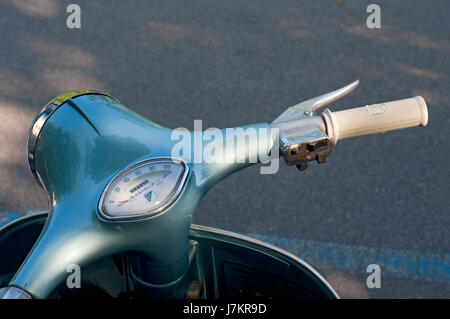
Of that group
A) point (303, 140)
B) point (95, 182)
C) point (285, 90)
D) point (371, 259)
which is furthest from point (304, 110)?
point (285, 90)

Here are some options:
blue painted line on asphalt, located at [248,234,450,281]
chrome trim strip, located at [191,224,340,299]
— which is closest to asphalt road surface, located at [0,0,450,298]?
blue painted line on asphalt, located at [248,234,450,281]

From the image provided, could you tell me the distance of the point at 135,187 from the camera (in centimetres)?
96

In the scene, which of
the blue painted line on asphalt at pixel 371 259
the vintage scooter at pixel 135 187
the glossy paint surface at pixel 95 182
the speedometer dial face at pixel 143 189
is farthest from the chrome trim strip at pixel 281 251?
the blue painted line on asphalt at pixel 371 259

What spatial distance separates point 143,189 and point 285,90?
2680mm

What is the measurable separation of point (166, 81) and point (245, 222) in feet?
4.41

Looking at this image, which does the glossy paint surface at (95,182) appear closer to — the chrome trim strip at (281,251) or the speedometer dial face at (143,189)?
the speedometer dial face at (143,189)

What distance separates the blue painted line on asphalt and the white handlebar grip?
66.4 inches

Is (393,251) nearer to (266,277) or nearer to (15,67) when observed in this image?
(266,277)

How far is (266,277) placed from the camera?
122 cm

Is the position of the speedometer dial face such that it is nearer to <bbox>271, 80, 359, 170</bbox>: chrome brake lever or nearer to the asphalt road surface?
<bbox>271, 80, 359, 170</bbox>: chrome brake lever

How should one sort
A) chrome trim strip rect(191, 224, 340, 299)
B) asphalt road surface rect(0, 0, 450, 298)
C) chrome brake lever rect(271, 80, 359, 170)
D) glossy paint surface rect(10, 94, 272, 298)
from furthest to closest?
asphalt road surface rect(0, 0, 450, 298), chrome trim strip rect(191, 224, 340, 299), chrome brake lever rect(271, 80, 359, 170), glossy paint surface rect(10, 94, 272, 298)

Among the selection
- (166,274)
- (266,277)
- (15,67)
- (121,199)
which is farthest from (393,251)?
(15,67)

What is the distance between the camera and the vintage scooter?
2.97 ft

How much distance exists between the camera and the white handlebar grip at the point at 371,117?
1071 mm
